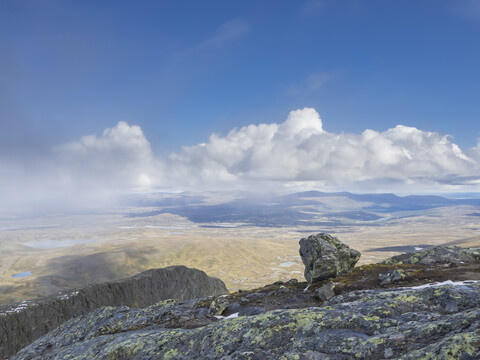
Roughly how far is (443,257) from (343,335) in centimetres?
3516

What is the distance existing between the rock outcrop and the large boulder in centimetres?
6689

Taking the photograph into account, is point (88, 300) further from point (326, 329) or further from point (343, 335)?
point (343, 335)

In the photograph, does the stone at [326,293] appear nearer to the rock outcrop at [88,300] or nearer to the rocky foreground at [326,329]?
the rocky foreground at [326,329]

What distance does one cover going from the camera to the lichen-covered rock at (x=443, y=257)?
1377 inches

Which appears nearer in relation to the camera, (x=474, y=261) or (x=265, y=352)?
(x=265, y=352)

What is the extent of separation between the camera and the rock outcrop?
59594 millimetres

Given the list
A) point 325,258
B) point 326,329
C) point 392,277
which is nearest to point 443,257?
point 392,277

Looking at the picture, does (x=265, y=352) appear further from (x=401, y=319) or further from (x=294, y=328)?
(x=401, y=319)

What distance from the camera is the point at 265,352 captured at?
39.1 ft

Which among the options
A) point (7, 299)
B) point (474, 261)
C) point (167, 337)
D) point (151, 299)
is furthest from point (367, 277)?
point (7, 299)

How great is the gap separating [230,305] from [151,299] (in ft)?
288

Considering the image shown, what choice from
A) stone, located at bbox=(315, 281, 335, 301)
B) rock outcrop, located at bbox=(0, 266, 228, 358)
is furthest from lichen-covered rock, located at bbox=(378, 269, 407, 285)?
rock outcrop, located at bbox=(0, 266, 228, 358)

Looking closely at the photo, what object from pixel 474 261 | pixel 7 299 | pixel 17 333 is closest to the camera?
pixel 474 261

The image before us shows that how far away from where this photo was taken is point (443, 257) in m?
36.7
